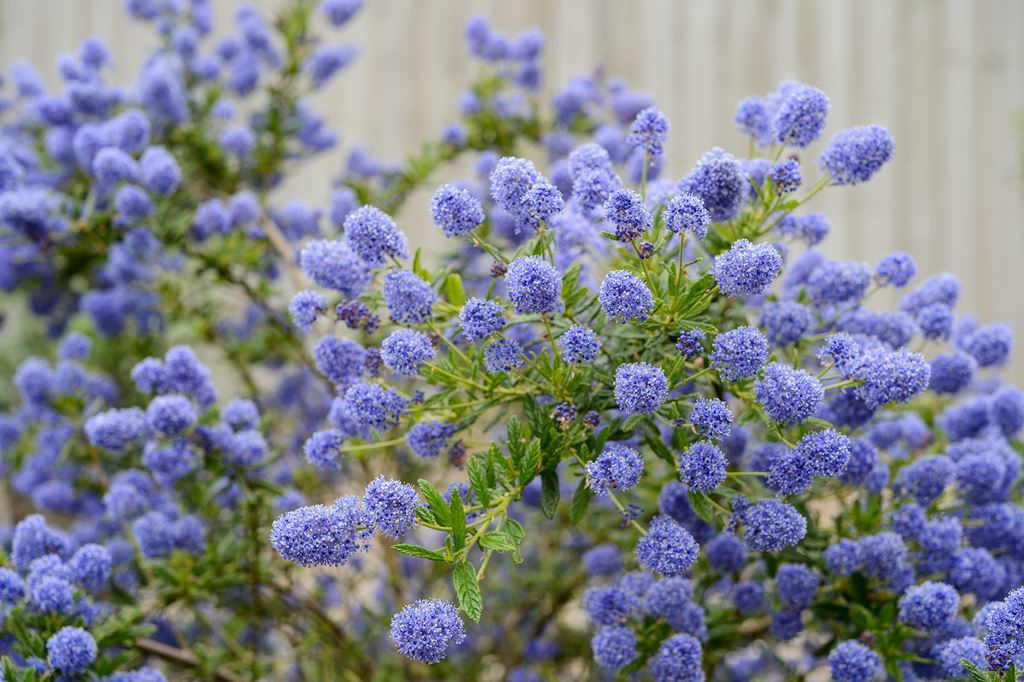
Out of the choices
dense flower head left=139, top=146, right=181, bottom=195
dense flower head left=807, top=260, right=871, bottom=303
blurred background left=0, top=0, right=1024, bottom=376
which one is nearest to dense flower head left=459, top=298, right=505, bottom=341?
dense flower head left=807, top=260, right=871, bottom=303

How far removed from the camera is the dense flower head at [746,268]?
41.0 inches

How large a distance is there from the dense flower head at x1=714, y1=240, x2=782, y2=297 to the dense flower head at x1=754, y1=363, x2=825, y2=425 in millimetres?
91

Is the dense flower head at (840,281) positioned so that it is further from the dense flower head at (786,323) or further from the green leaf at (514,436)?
the green leaf at (514,436)

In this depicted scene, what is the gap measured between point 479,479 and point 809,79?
3307 millimetres

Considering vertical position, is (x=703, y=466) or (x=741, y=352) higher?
(x=741, y=352)

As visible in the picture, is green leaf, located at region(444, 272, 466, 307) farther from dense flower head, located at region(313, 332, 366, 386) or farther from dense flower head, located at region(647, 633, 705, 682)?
dense flower head, located at region(647, 633, 705, 682)

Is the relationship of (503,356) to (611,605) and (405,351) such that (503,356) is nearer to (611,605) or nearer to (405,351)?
(405,351)

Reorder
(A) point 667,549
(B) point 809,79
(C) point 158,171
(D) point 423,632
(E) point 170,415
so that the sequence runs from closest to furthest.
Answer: (D) point 423,632 < (A) point 667,549 < (E) point 170,415 < (C) point 158,171 < (B) point 809,79

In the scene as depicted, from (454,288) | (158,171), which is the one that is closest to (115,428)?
(158,171)

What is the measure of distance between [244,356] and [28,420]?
432 mm

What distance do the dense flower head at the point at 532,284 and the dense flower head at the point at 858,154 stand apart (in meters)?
0.38

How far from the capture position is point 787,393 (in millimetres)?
1065

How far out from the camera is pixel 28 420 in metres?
2.09

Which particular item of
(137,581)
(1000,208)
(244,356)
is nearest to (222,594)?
(137,581)
